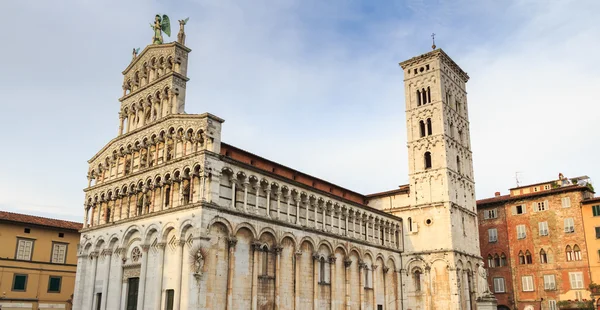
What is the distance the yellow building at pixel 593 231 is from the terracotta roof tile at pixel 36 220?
43.1 m

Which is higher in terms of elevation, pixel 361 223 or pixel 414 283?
pixel 361 223

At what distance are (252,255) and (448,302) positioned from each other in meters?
19.5

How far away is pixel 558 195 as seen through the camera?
150 ft

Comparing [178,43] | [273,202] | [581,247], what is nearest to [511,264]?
[581,247]

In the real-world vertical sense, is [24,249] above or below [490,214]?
below

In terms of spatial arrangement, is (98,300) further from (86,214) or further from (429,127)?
(429,127)

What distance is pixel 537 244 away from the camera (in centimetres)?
4625

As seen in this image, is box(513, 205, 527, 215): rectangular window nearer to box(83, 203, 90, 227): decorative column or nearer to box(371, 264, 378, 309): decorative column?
box(371, 264, 378, 309): decorative column

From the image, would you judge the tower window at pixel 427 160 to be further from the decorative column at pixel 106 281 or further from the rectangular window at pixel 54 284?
the rectangular window at pixel 54 284

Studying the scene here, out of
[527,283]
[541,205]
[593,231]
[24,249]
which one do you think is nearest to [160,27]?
[24,249]

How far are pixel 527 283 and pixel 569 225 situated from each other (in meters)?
6.38

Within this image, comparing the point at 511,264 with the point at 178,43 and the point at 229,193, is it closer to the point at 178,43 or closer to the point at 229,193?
the point at 229,193

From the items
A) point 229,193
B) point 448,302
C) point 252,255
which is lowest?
point 448,302

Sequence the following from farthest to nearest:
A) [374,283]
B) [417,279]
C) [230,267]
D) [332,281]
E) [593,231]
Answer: [417,279] → [593,231] → [374,283] → [332,281] → [230,267]
